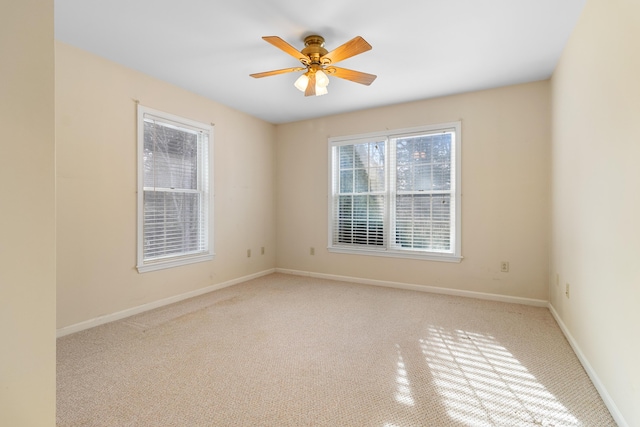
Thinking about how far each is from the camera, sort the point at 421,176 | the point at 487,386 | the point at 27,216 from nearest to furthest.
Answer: the point at 27,216 → the point at 487,386 → the point at 421,176

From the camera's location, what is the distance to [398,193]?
4.23 m

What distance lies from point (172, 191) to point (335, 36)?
2.46 metres

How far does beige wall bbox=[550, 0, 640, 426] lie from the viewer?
57.8 inches

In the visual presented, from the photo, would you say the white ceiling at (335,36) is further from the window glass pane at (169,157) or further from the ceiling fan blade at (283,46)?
the window glass pane at (169,157)

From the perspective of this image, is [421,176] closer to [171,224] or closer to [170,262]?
[171,224]

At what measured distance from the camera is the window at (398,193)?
3.91 m

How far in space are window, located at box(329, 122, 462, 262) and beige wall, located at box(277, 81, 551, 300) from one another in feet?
0.42

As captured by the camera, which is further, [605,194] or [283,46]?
[283,46]

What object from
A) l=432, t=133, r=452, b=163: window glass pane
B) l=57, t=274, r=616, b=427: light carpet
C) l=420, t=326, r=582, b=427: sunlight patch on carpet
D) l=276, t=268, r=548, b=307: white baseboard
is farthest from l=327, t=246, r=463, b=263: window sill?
l=420, t=326, r=582, b=427: sunlight patch on carpet

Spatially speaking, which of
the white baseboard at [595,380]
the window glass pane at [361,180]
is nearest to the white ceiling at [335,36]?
the window glass pane at [361,180]

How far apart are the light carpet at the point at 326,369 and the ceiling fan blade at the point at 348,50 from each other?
7.57 feet

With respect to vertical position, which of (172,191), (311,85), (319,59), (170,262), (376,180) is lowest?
(170,262)

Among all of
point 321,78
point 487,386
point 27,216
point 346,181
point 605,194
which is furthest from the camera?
point 346,181

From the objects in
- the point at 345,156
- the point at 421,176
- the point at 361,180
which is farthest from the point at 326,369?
the point at 345,156
